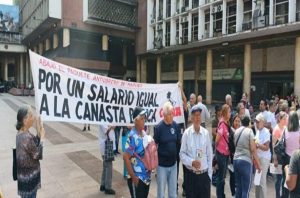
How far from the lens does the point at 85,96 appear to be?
5207 mm

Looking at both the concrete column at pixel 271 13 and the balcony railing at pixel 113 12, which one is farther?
the balcony railing at pixel 113 12

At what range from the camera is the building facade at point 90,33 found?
39031 mm

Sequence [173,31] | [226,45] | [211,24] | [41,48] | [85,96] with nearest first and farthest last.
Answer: [85,96] < [226,45] < [211,24] < [173,31] < [41,48]

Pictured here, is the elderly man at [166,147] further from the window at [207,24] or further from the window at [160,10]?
the window at [160,10]

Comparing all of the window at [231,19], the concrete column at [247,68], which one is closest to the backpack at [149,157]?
the concrete column at [247,68]

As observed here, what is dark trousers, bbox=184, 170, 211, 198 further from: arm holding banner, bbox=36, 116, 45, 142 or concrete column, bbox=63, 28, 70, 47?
concrete column, bbox=63, 28, 70, 47

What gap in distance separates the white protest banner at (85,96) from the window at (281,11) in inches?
844

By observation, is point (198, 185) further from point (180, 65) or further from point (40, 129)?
point (180, 65)

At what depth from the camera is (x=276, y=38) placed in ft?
82.8

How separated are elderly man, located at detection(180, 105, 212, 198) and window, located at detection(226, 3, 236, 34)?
86.2 feet

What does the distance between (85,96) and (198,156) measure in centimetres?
214

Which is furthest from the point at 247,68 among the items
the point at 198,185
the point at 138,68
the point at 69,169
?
the point at 198,185

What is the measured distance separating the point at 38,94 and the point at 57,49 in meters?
38.0

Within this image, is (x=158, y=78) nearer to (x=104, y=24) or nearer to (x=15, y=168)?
(x=104, y=24)
